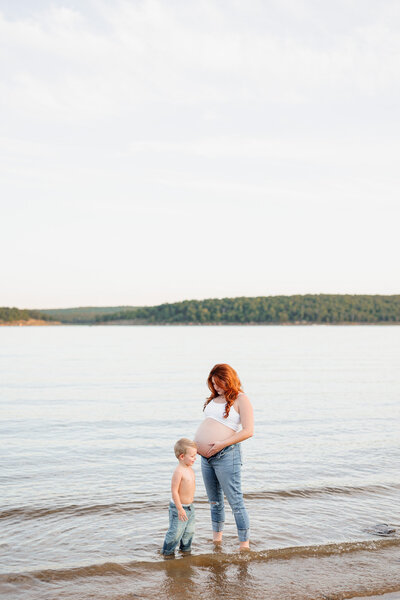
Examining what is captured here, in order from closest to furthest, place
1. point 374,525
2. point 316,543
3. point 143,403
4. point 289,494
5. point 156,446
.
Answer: point 316,543, point 374,525, point 289,494, point 156,446, point 143,403

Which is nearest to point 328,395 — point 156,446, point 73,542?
point 156,446

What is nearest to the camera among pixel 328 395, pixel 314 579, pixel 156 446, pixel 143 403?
pixel 314 579

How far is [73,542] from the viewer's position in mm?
8438

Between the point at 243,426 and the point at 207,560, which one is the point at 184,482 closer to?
the point at 243,426

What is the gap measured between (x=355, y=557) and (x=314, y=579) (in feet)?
3.29

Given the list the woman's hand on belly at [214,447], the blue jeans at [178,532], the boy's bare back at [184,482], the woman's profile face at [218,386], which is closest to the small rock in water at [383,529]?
the blue jeans at [178,532]

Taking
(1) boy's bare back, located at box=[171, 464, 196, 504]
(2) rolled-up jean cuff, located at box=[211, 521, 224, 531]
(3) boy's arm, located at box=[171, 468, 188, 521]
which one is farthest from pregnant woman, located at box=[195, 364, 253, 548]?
(2) rolled-up jean cuff, located at box=[211, 521, 224, 531]

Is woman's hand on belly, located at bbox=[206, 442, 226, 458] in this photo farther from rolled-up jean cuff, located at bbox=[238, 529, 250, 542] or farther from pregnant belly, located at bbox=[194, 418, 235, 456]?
rolled-up jean cuff, located at bbox=[238, 529, 250, 542]

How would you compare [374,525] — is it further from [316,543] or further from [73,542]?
[73,542]

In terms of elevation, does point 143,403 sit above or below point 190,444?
below

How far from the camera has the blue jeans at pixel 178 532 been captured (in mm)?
7474

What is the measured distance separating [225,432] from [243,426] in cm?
23

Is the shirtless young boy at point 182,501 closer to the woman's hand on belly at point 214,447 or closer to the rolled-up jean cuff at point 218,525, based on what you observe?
the woman's hand on belly at point 214,447

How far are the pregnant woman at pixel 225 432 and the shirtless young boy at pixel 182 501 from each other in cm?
20
